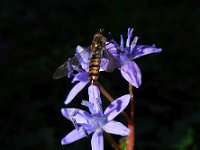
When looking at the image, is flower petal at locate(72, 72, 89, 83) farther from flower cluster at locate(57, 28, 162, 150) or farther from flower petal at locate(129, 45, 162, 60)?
flower petal at locate(129, 45, 162, 60)

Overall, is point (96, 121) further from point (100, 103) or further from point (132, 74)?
point (132, 74)

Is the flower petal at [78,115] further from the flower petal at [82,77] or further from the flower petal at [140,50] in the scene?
the flower petal at [140,50]

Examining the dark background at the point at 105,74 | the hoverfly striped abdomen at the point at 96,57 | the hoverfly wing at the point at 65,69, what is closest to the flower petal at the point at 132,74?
the hoverfly striped abdomen at the point at 96,57

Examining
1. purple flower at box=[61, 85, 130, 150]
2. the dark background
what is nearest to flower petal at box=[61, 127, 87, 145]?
purple flower at box=[61, 85, 130, 150]

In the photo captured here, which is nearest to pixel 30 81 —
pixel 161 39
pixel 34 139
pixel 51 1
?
pixel 34 139

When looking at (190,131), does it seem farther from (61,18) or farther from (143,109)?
(61,18)

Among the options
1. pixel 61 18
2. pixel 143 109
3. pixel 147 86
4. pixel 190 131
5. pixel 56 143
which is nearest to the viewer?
pixel 190 131
